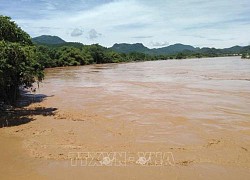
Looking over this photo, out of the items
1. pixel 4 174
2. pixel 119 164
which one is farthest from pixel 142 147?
pixel 4 174

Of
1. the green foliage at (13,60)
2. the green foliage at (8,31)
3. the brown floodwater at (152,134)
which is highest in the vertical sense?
the green foliage at (8,31)

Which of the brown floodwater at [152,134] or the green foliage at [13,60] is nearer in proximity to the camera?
the brown floodwater at [152,134]

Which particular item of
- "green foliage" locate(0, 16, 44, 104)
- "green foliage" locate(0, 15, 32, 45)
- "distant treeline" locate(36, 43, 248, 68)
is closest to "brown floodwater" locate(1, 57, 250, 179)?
"green foliage" locate(0, 16, 44, 104)

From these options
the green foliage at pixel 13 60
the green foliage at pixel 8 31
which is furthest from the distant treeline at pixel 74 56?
the green foliage at pixel 8 31

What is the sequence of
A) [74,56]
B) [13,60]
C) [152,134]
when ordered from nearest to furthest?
[152,134]
[13,60]
[74,56]

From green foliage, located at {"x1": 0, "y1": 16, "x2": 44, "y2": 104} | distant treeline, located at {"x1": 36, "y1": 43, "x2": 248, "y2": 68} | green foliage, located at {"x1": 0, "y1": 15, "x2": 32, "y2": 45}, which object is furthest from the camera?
distant treeline, located at {"x1": 36, "y1": 43, "x2": 248, "y2": 68}

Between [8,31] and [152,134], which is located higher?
[8,31]

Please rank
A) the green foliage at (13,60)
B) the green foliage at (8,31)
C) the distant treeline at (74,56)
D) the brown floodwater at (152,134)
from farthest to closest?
the distant treeline at (74,56) → the green foliage at (8,31) → the green foliage at (13,60) → the brown floodwater at (152,134)

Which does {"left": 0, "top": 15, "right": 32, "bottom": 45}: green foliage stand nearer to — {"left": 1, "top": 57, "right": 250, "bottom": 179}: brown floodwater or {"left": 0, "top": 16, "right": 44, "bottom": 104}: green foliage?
{"left": 0, "top": 16, "right": 44, "bottom": 104}: green foliage

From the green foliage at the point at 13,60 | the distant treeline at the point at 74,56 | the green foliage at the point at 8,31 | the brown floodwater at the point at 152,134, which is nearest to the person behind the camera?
the brown floodwater at the point at 152,134

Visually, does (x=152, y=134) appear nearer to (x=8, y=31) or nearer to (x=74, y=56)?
(x=8, y=31)

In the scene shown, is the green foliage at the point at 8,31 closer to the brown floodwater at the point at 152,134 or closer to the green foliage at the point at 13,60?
the green foliage at the point at 13,60

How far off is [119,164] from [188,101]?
10524mm

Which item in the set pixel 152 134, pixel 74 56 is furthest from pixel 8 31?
pixel 74 56
